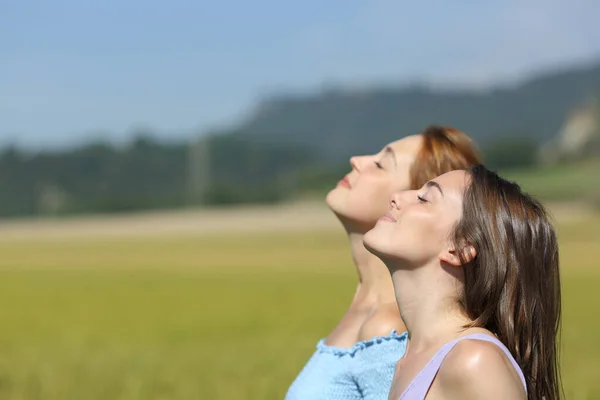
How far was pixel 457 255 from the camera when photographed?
2.51 metres

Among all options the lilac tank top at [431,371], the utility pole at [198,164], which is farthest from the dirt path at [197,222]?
the lilac tank top at [431,371]

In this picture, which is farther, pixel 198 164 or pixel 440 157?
pixel 198 164

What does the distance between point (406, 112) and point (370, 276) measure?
16351 cm

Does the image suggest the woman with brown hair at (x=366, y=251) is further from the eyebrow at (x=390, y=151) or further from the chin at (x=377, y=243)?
the chin at (x=377, y=243)

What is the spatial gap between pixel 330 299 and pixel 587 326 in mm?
6131

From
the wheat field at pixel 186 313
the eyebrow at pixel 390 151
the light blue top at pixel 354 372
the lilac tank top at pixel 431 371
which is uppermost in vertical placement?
the eyebrow at pixel 390 151

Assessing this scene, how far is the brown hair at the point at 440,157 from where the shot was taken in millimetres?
3525

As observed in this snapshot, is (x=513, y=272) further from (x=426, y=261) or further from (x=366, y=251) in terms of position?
(x=366, y=251)

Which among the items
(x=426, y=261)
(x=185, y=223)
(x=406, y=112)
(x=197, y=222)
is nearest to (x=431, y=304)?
(x=426, y=261)

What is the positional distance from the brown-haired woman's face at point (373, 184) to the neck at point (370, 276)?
9cm

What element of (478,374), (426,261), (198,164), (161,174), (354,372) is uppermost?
(426,261)

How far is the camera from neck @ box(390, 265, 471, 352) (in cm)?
255

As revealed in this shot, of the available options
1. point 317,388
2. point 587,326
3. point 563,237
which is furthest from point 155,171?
point 317,388

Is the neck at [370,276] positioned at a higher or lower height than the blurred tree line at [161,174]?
higher
